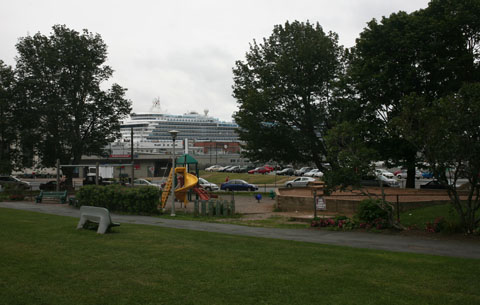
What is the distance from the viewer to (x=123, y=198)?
23391 mm

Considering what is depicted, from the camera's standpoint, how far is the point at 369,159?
15820mm

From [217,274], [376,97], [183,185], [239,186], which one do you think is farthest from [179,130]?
[217,274]

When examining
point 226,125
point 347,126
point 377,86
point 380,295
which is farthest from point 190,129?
point 380,295

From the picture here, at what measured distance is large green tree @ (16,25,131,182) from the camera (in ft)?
131

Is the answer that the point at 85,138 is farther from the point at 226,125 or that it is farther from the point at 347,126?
the point at 226,125

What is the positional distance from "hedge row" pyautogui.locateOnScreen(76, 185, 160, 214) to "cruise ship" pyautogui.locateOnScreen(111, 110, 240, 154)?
9273 centimetres

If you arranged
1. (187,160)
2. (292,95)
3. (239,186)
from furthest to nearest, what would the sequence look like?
(239,186) → (292,95) → (187,160)

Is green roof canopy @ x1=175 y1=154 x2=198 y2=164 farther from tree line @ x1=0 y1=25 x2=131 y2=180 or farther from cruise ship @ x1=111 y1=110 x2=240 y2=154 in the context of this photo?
cruise ship @ x1=111 y1=110 x2=240 y2=154

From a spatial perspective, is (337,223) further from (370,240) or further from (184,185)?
(184,185)

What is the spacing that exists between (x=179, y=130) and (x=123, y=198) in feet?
381

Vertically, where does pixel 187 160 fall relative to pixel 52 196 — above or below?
above

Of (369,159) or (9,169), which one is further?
(9,169)

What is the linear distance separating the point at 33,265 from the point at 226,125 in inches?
5438

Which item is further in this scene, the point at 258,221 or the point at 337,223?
the point at 258,221
